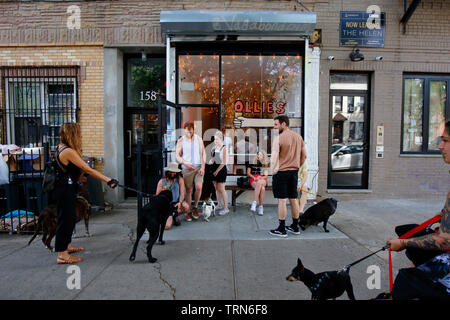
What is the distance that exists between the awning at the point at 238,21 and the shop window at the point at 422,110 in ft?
11.6

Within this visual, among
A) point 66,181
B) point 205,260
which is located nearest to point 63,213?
point 66,181

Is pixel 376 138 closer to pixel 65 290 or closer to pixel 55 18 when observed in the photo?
pixel 65 290

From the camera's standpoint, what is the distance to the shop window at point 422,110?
26.3 feet

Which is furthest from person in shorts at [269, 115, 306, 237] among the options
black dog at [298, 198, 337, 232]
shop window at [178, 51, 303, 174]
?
shop window at [178, 51, 303, 174]

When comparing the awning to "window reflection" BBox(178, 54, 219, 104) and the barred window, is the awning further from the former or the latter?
the barred window

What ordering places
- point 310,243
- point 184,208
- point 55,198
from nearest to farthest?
1. point 55,198
2. point 310,243
3. point 184,208

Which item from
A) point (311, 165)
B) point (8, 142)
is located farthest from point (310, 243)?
point (8, 142)

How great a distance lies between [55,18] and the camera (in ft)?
24.6

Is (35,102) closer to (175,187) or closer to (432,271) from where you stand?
(175,187)

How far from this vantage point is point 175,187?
5.45m

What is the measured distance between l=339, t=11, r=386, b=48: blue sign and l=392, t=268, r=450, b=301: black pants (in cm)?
718

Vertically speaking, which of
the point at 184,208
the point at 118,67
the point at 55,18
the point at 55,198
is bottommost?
the point at 184,208

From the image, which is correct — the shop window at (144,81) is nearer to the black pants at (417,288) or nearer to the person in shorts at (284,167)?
the person in shorts at (284,167)

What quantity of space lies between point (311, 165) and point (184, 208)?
3.84 m
